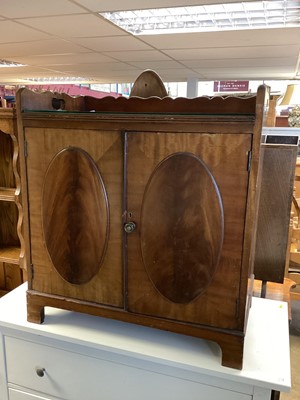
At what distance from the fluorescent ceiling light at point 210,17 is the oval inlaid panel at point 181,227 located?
202 cm

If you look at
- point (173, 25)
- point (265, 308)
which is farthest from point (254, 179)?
point (173, 25)

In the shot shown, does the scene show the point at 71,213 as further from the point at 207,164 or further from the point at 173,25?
the point at 173,25

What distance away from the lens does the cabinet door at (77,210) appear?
857 mm

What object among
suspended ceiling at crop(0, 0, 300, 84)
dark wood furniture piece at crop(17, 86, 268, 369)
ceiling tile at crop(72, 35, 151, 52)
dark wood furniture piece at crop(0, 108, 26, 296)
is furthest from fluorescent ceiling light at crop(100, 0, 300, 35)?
dark wood furniture piece at crop(17, 86, 268, 369)

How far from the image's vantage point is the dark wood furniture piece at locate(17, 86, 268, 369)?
2.51ft

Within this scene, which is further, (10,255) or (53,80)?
(53,80)

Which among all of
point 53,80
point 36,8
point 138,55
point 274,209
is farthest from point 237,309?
point 53,80

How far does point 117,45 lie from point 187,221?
3120 millimetres

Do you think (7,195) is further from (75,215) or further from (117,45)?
(117,45)

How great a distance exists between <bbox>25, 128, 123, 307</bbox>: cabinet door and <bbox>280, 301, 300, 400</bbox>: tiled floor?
1456 mm

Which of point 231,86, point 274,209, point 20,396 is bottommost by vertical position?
point 20,396

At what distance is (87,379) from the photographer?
97 cm

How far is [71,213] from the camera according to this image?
0.90m

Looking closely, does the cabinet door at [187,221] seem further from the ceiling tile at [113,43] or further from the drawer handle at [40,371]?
the ceiling tile at [113,43]
